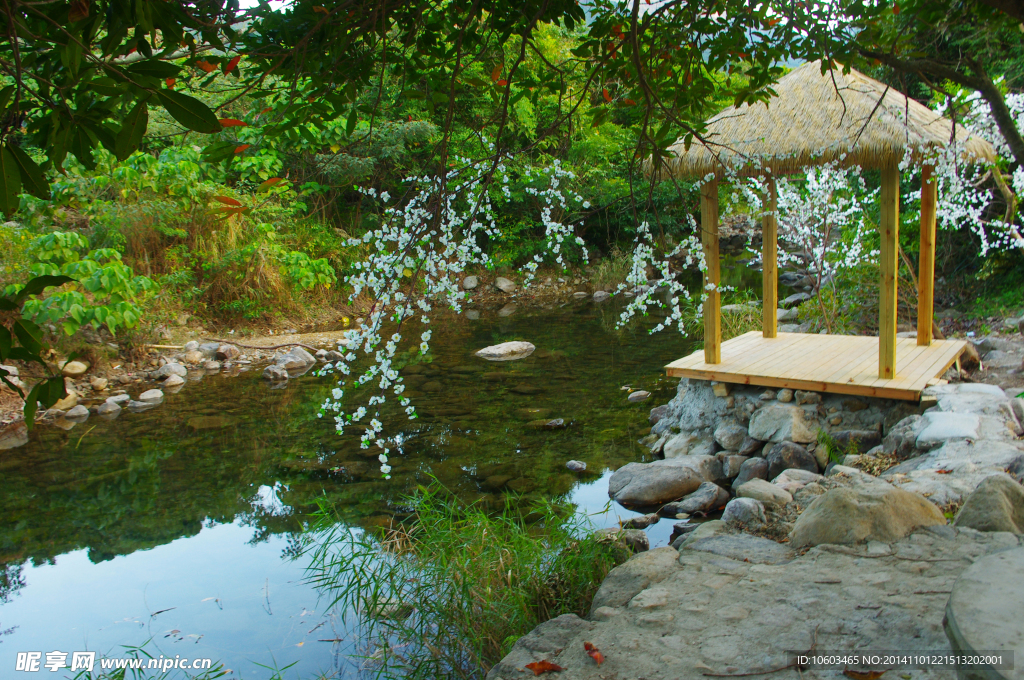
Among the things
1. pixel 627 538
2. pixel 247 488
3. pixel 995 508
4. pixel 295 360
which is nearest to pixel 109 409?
pixel 295 360

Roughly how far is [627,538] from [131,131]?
313cm

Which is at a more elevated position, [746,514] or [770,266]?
[770,266]

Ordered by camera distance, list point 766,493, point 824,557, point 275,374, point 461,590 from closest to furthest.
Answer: point 824,557 < point 461,590 < point 766,493 < point 275,374

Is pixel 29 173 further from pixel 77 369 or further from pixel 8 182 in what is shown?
pixel 77 369

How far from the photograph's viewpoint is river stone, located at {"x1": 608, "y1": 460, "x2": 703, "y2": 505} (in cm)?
471

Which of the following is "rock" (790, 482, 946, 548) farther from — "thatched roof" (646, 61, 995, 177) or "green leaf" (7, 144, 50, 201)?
"green leaf" (7, 144, 50, 201)

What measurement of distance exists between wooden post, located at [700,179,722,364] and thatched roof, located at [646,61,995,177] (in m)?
0.21

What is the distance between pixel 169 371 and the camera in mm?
8367

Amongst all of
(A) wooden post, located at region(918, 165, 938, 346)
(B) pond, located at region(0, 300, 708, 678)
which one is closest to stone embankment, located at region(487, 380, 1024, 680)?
(B) pond, located at region(0, 300, 708, 678)

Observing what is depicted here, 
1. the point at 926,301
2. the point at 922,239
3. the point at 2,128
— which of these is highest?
the point at 2,128

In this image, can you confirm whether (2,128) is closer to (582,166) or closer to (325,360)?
(325,360)

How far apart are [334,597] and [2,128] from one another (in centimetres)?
265

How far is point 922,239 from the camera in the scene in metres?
6.18

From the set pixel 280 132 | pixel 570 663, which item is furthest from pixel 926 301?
pixel 280 132
